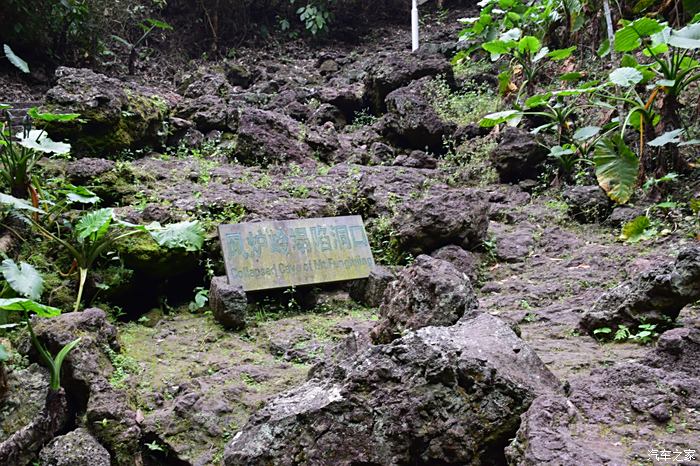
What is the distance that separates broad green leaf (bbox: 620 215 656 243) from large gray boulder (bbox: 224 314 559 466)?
3.60 meters

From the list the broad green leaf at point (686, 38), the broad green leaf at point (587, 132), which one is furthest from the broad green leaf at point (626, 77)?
the broad green leaf at point (587, 132)

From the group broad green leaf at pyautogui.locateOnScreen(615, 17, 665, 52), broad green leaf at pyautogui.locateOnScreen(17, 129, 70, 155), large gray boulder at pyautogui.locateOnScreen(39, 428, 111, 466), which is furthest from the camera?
broad green leaf at pyautogui.locateOnScreen(615, 17, 665, 52)

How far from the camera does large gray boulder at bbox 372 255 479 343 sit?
340 cm

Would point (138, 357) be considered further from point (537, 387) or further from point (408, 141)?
point (408, 141)

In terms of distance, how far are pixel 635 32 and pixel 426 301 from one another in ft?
14.3

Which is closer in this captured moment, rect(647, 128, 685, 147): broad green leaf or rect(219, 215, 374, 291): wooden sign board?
rect(219, 215, 374, 291): wooden sign board

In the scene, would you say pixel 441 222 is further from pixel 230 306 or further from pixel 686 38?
pixel 686 38

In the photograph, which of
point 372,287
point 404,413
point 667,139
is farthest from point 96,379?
point 667,139

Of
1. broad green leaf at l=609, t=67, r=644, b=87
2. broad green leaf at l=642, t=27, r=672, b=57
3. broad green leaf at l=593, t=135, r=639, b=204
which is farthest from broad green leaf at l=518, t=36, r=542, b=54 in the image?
broad green leaf at l=593, t=135, r=639, b=204

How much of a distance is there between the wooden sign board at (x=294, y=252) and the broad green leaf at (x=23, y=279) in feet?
5.02

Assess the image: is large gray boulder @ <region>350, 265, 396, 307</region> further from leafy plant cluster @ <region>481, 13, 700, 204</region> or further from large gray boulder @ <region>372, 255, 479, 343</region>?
leafy plant cluster @ <region>481, 13, 700, 204</region>

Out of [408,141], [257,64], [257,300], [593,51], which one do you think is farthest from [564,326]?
[257,64]

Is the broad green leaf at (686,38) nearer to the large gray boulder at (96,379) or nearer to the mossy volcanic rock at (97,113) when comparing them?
the large gray boulder at (96,379)

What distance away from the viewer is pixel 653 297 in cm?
337
